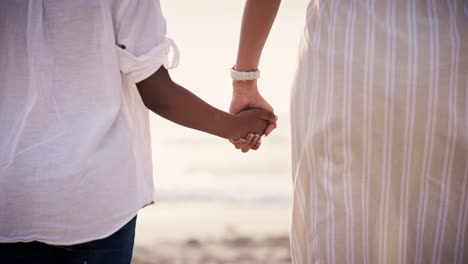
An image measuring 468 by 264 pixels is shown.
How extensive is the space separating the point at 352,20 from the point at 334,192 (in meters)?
0.61

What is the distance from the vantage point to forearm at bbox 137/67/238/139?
73.1 inches

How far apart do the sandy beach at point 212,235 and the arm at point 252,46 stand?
10.2 feet

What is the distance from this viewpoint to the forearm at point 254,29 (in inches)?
91.7

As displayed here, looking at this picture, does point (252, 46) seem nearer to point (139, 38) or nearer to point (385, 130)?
point (139, 38)

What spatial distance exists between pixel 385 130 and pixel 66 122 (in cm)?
106

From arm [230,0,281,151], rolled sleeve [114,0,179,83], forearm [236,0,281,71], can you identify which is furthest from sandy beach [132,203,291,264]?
rolled sleeve [114,0,179,83]

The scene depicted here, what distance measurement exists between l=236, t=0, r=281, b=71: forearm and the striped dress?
44cm

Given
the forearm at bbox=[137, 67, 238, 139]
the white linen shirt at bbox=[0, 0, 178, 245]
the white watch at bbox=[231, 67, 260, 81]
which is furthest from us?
the white watch at bbox=[231, 67, 260, 81]

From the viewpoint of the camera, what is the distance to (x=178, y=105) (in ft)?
6.46

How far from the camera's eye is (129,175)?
1778mm

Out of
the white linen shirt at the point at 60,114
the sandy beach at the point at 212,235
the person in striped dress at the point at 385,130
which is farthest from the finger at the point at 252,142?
the sandy beach at the point at 212,235

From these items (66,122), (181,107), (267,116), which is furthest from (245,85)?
(66,122)

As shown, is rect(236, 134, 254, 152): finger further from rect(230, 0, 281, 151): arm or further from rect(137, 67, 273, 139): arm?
rect(137, 67, 273, 139): arm

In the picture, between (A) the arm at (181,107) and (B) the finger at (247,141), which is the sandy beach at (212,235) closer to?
(B) the finger at (247,141)
